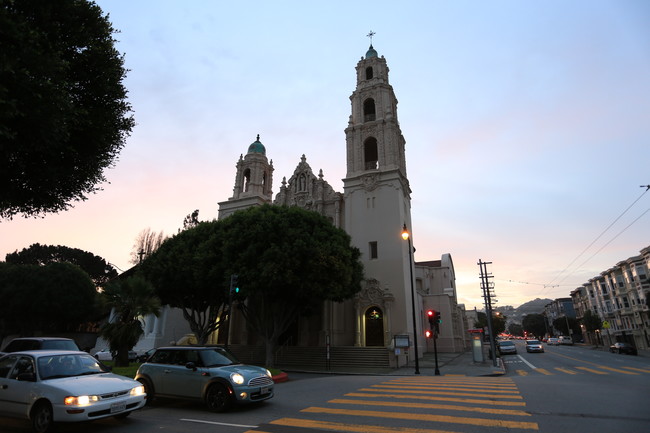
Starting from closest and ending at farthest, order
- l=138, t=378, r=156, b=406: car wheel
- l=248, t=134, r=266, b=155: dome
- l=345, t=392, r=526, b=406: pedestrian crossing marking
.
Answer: l=345, t=392, r=526, b=406: pedestrian crossing marking → l=138, t=378, r=156, b=406: car wheel → l=248, t=134, r=266, b=155: dome

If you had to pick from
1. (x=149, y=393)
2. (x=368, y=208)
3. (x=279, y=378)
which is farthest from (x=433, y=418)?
(x=368, y=208)

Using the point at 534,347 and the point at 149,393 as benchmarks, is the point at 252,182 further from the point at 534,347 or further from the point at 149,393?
the point at 534,347

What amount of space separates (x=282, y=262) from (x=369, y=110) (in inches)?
1004

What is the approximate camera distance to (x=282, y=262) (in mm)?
24203

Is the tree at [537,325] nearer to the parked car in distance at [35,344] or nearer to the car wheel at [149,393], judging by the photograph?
the car wheel at [149,393]

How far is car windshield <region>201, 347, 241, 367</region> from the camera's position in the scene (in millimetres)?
10046

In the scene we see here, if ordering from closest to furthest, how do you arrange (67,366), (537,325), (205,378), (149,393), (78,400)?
(78,400)
(67,366)
(205,378)
(149,393)
(537,325)

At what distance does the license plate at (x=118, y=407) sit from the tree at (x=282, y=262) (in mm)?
16034

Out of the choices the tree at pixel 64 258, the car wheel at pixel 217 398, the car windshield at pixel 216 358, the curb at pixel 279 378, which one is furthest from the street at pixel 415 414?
the tree at pixel 64 258

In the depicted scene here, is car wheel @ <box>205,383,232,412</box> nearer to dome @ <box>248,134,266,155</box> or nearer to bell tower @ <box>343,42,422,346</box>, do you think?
bell tower @ <box>343,42,422,346</box>

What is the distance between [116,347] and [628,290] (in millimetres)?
75276

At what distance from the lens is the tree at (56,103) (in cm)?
832

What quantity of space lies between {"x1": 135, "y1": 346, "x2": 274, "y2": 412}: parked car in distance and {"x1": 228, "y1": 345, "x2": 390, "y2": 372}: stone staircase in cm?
1659

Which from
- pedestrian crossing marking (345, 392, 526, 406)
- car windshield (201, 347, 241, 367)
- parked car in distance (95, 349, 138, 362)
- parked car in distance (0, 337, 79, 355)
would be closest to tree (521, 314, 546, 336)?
parked car in distance (95, 349, 138, 362)
